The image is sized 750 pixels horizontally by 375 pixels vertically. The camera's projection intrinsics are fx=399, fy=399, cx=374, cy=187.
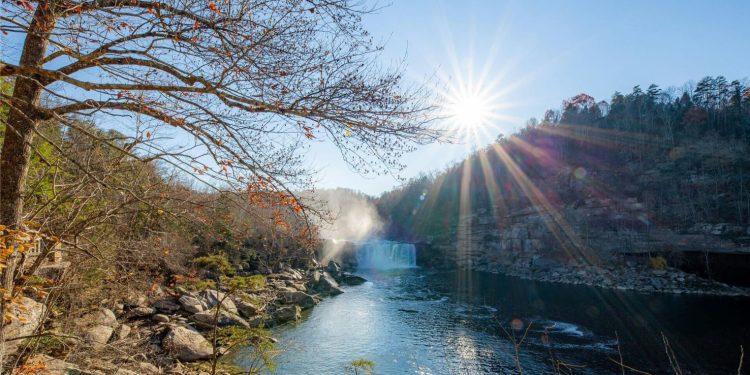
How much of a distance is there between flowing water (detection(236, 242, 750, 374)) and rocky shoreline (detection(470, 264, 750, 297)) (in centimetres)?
252

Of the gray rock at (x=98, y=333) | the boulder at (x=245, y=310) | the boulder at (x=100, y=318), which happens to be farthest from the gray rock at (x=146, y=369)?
the boulder at (x=245, y=310)

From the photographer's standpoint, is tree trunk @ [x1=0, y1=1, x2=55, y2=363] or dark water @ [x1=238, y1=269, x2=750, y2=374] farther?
dark water @ [x1=238, y1=269, x2=750, y2=374]

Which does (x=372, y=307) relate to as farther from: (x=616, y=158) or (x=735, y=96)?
(x=735, y=96)

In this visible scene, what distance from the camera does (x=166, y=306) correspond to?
44.7 feet

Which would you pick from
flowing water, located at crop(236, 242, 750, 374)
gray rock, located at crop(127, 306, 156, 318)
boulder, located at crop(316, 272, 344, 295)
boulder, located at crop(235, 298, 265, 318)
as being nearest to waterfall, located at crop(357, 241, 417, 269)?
flowing water, located at crop(236, 242, 750, 374)

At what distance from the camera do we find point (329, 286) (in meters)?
23.5

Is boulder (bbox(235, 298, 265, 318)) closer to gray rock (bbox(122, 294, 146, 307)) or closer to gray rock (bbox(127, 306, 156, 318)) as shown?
gray rock (bbox(127, 306, 156, 318))

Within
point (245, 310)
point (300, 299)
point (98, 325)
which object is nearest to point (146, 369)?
point (98, 325)

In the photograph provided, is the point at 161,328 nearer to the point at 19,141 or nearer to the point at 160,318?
the point at 160,318

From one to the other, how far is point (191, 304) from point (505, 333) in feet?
39.6

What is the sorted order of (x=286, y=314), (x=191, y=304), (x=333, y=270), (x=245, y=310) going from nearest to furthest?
(x=191, y=304)
(x=245, y=310)
(x=286, y=314)
(x=333, y=270)

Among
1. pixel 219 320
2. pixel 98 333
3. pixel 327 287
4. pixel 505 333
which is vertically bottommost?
pixel 505 333

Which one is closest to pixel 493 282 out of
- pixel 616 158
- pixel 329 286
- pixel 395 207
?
pixel 329 286

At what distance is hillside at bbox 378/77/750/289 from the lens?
35.5 m
